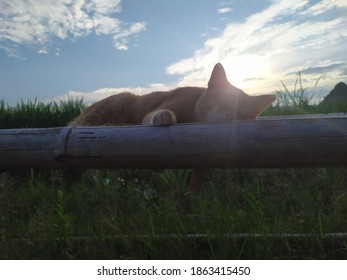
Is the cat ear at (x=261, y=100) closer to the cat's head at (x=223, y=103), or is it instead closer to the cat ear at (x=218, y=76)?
the cat's head at (x=223, y=103)

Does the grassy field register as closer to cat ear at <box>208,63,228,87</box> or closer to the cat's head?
the cat's head

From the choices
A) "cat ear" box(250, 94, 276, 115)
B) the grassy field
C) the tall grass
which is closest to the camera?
the grassy field

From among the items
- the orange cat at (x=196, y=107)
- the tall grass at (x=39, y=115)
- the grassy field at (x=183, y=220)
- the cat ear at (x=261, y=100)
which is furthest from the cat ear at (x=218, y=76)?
the tall grass at (x=39, y=115)

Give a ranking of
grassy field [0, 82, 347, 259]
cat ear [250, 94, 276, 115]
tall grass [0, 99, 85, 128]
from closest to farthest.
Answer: grassy field [0, 82, 347, 259], cat ear [250, 94, 276, 115], tall grass [0, 99, 85, 128]

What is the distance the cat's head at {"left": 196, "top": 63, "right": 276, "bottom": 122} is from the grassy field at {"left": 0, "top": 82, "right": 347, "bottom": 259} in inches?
24.8

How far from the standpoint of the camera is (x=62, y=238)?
7.88ft

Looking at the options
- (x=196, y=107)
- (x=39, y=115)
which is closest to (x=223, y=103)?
(x=196, y=107)

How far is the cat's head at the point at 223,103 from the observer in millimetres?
2850

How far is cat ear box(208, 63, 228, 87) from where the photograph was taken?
2877mm

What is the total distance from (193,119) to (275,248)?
119 cm

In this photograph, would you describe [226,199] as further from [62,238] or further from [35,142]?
[35,142]

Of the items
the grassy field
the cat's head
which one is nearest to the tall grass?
the grassy field

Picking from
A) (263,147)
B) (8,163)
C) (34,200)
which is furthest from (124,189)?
(263,147)

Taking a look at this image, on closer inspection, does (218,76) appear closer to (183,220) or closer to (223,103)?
(223,103)
